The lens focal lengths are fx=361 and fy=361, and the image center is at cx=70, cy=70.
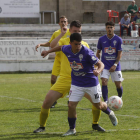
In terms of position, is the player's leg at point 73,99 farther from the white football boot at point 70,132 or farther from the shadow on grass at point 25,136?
the shadow on grass at point 25,136

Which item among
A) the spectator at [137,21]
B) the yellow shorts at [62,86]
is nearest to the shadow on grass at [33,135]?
the yellow shorts at [62,86]

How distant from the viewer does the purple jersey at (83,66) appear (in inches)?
232

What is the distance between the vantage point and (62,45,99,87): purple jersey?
5887 mm

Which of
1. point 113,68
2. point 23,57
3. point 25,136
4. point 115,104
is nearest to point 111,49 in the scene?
point 113,68

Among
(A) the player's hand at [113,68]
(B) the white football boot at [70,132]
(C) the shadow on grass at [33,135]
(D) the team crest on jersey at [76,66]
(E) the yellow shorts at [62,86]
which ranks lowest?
(C) the shadow on grass at [33,135]

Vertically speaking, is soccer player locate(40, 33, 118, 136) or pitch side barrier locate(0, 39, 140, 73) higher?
soccer player locate(40, 33, 118, 136)

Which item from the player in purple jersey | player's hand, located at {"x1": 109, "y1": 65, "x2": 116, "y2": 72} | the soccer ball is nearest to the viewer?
the soccer ball

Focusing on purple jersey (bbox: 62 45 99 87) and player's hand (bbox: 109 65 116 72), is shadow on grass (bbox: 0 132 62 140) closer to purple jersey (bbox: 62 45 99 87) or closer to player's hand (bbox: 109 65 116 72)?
purple jersey (bbox: 62 45 99 87)

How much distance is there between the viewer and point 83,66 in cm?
595

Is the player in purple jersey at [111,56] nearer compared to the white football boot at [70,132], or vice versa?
the white football boot at [70,132]

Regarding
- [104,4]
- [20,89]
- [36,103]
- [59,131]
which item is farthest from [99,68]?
[104,4]

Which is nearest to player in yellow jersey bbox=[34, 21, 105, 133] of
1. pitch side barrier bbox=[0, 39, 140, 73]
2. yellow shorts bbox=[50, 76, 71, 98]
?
yellow shorts bbox=[50, 76, 71, 98]

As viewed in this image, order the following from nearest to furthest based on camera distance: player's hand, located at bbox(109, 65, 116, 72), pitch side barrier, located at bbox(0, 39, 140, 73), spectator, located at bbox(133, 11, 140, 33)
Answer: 1. player's hand, located at bbox(109, 65, 116, 72)
2. pitch side barrier, located at bbox(0, 39, 140, 73)
3. spectator, located at bbox(133, 11, 140, 33)

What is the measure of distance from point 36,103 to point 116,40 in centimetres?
277
